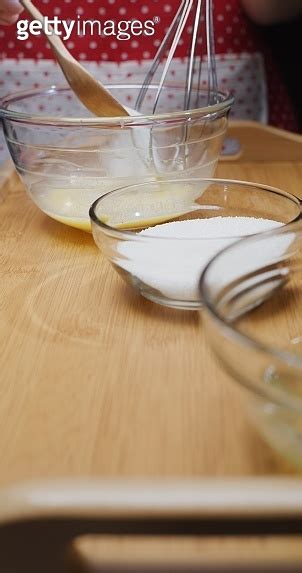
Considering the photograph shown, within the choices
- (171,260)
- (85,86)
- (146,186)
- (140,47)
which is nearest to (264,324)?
(171,260)

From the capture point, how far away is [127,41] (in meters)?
1.05

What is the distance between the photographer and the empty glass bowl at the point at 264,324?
1.08 feet

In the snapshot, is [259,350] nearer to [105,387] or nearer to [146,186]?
[105,387]

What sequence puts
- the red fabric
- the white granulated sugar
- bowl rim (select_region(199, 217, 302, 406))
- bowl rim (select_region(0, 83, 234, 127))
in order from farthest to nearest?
the red fabric, bowl rim (select_region(0, 83, 234, 127)), the white granulated sugar, bowl rim (select_region(199, 217, 302, 406))

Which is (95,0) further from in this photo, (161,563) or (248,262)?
(161,563)

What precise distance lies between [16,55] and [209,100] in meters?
0.41

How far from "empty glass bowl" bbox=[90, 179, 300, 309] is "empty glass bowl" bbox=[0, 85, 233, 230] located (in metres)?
0.03

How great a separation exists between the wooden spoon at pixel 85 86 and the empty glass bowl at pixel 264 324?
248mm

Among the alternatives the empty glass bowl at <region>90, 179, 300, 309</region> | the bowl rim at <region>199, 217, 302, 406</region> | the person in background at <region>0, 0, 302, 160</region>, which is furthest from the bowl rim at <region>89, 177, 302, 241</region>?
the person in background at <region>0, 0, 302, 160</region>

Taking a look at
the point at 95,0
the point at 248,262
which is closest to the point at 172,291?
the point at 248,262

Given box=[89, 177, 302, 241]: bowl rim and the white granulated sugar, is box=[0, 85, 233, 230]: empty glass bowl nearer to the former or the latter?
box=[89, 177, 302, 241]: bowl rim

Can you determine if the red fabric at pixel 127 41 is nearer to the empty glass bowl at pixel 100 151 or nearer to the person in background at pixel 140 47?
the person in background at pixel 140 47

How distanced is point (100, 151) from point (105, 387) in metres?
0.27

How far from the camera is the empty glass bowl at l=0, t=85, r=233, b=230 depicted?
630mm
